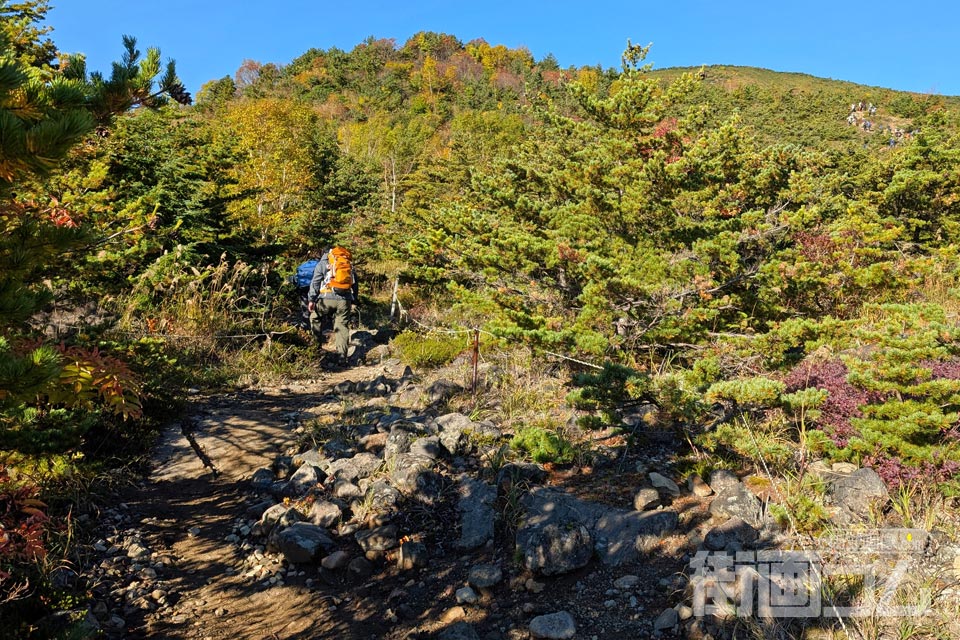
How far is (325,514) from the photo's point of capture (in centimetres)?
405

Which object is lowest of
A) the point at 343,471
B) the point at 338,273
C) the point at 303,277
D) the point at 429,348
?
the point at 343,471

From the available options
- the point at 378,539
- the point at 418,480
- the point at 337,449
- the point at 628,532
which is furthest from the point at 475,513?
the point at 337,449

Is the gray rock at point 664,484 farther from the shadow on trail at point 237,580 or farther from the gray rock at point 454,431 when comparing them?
the gray rock at point 454,431

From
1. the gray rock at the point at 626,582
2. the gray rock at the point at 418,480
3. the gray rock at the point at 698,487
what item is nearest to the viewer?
the gray rock at the point at 626,582

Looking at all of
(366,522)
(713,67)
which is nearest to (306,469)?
(366,522)

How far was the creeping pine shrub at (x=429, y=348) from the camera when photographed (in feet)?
27.9

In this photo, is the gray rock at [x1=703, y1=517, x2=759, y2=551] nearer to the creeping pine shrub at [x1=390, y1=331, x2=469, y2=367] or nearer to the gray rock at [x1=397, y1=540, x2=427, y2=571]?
the gray rock at [x1=397, y1=540, x2=427, y2=571]

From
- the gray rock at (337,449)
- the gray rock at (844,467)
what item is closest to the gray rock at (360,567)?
the gray rock at (337,449)

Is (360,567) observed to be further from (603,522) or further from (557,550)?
(603,522)

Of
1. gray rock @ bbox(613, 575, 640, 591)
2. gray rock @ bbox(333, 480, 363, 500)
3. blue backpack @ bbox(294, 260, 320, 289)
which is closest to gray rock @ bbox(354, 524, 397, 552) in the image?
gray rock @ bbox(333, 480, 363, 500)

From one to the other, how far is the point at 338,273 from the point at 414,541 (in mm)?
5760

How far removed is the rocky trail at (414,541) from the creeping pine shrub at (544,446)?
0.12 metres

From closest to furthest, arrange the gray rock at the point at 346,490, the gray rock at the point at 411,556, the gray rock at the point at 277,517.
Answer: the gray rock at the point at 411,556 → the gray rock at the point at 277,517 → the gray rock at the point at 346,490

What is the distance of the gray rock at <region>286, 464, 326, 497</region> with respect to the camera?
14.8 ft
